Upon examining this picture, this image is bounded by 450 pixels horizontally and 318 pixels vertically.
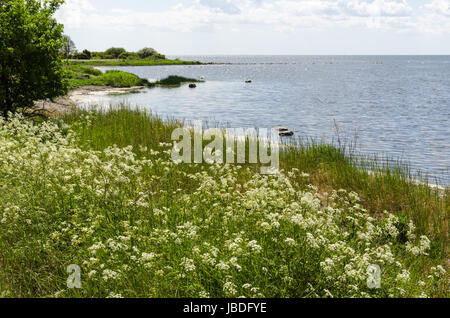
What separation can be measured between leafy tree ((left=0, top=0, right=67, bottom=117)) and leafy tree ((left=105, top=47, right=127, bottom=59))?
135134mm

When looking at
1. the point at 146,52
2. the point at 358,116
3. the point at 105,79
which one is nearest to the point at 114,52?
the point at 146,52

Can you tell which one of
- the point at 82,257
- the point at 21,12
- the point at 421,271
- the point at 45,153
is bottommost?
the point at 421,271

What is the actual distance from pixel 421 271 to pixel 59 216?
20.2ft

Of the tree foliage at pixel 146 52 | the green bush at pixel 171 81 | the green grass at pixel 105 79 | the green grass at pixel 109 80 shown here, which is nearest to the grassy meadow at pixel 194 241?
the green grass at pixel 109 80

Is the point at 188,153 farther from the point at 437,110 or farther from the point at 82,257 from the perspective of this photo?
the point at 437,110

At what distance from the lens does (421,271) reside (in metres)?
6.73

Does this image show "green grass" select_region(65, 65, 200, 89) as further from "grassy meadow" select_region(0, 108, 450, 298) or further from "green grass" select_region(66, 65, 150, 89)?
"grassy meadow" select_region(0, 108, 450, 298)

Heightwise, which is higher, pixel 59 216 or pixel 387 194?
pixel 59 216

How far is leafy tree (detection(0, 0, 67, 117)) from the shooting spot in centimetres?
1489

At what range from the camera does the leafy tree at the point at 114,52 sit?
14450 centimetres

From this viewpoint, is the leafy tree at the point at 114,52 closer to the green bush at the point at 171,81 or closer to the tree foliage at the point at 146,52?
the tree foliage at the point at 146,52
